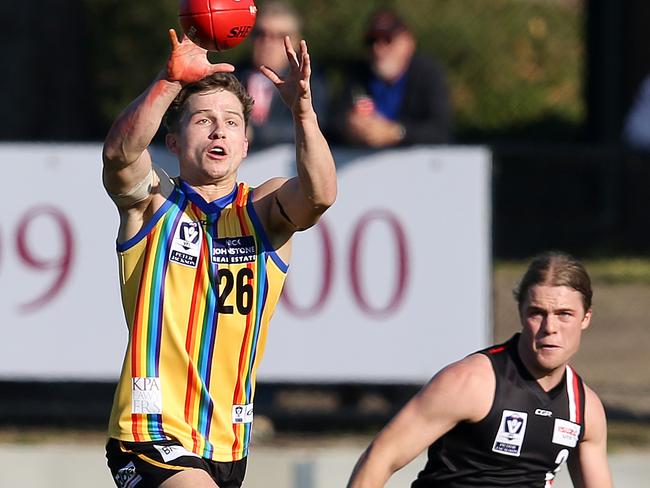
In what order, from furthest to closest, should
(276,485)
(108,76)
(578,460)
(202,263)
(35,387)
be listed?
(108,76) → (35,387) → (276,485) → (578,460) → (202,263)

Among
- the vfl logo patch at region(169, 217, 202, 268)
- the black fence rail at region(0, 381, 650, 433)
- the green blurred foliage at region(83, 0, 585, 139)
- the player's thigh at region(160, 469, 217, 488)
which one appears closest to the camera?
the player's thigh at region(160, 469, 217, 488)

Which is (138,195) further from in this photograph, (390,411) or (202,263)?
(390,411)

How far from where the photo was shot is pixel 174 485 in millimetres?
4223

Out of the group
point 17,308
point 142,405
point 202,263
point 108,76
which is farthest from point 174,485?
point 108,76

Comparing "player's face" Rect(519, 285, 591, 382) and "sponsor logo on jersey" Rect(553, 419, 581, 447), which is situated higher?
"player's face" Rect(519, 285, 591, 382)

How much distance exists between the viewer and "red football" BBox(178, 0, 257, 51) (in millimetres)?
4262

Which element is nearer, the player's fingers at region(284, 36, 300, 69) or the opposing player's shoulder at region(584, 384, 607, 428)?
the player's fingers at region(284, 36, 300, 69)

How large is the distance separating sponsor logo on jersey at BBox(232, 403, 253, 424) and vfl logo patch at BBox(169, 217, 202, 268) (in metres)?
0.48

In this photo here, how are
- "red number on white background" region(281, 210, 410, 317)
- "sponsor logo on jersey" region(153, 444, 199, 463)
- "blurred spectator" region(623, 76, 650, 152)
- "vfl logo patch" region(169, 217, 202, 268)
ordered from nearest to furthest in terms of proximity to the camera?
1. "sponsor logo on jersey" region(153, 444, 199, 463)
2. "vfl logo patch" region(169, 217, 202, 268)
3. "red number on white background" region(281, 210, 410, 317)
4. "blurred spectator" region(623, 76, 650, 152)

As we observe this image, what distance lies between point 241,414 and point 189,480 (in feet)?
1.25

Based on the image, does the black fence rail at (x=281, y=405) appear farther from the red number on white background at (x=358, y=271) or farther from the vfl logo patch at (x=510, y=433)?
the vfl logo patch at (x=510, y=433)

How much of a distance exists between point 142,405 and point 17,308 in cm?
371

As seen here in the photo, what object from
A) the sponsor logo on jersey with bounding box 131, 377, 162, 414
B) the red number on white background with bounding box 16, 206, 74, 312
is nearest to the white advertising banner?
the red number on white background with bounding box 16, 206, 74, 312

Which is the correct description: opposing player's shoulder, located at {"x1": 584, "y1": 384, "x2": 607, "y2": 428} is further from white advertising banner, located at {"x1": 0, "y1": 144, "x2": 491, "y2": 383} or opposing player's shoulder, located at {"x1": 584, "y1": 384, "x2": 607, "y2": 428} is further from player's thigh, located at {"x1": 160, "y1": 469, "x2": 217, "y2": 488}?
white advertising banner, located at {"x1": 0, "y1": 144, "x2": 491, "y2": 383}
